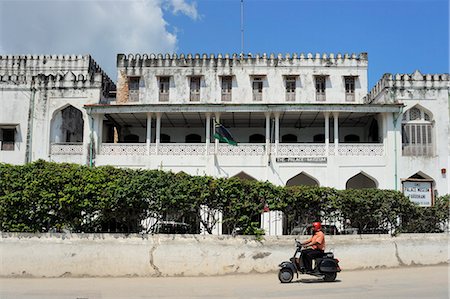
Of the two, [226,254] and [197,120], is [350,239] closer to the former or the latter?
[226,254]

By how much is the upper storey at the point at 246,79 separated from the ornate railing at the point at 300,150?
4219mm

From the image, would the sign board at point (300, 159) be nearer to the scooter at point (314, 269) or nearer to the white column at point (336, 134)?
the white column at point (336, 134)

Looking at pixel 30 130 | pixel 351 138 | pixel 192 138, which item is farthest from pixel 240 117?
pixel 30 130

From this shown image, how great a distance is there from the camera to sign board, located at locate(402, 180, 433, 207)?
53.9 feet

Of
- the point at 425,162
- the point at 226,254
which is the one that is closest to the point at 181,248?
the point at 226,254

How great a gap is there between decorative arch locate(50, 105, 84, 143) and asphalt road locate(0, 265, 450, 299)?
13.3m

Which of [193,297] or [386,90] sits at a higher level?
[386,90]

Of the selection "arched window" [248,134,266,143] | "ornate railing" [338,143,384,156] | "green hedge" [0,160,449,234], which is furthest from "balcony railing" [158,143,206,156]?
"green hedge" [0,160,449,234]

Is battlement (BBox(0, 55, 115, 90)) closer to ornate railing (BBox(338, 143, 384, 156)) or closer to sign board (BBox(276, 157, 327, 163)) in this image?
sign board (BBox(276, 157, 327, 163))

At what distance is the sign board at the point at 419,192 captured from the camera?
16422mm

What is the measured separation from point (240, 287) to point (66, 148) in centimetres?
1521

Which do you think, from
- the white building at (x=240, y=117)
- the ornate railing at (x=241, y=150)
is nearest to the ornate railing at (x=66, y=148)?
the white building at (x=240, y=117)

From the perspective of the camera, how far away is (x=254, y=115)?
75.3 ft

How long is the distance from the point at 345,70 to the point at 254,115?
6065mm
